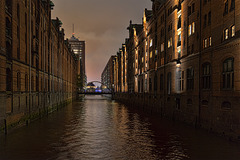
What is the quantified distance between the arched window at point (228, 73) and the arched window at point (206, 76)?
273 centimetres

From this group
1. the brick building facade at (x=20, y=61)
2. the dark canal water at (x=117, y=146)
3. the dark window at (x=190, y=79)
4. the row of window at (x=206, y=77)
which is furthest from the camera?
the dark window at (x=190, y=79)

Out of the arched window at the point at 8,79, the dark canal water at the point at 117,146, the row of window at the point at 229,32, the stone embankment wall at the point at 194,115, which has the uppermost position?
the row of window at the point at 229,32

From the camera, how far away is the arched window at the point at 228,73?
59.1 feet

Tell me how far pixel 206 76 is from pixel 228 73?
403 cm

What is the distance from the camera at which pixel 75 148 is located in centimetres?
1653

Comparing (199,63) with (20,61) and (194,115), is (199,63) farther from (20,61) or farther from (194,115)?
(20,61)

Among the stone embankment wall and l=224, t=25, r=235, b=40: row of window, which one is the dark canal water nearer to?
the stone embankment wall

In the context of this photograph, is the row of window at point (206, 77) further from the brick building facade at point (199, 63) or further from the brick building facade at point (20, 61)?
the brick building facade at point (20, 61)

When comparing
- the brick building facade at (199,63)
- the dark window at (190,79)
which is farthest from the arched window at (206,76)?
the dark window at (190,79)

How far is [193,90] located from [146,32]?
1093 inches

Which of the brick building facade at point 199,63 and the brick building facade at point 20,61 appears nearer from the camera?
the brick building facade at point 199,63

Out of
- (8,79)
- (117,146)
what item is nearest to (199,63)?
(117,146)

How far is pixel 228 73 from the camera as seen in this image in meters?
18.5

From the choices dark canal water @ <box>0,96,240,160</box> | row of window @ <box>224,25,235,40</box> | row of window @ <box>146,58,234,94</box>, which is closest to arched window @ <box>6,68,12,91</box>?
dark canal water @ <box>0,96,240,160</box>
